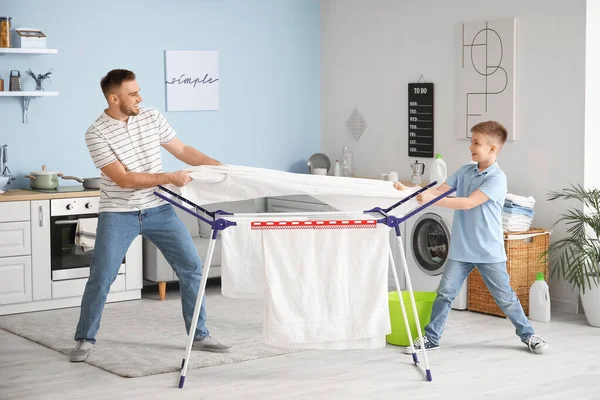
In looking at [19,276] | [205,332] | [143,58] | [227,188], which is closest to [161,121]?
[227,188]

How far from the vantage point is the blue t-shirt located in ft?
15.7

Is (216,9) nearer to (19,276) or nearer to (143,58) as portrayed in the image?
(143,58)

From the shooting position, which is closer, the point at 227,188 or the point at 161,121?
the point at 227,188

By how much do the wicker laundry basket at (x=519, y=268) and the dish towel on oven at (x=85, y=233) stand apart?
252 cm

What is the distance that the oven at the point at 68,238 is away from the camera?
610cm

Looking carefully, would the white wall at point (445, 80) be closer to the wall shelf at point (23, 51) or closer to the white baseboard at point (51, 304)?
the white baseboard at point (51, 304)

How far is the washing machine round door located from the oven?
2.22m

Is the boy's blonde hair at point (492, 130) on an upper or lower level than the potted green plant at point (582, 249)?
upper

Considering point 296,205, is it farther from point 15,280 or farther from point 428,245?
point 15,280

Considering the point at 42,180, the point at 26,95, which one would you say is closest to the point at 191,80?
the point at 26,95

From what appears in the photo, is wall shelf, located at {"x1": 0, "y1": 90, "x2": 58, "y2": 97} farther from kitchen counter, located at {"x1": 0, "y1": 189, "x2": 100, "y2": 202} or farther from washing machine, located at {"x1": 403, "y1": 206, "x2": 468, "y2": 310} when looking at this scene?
washing machine, located at {"x1": 403, "y1": 206, "x2": 468, "y2": 310}

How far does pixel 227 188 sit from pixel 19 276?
2.29m

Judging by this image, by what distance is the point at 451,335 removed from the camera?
17.4 feet

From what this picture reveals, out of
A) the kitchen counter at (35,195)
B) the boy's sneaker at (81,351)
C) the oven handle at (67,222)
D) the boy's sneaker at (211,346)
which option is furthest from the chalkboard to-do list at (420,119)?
the boy's sneaker at (81,351)
